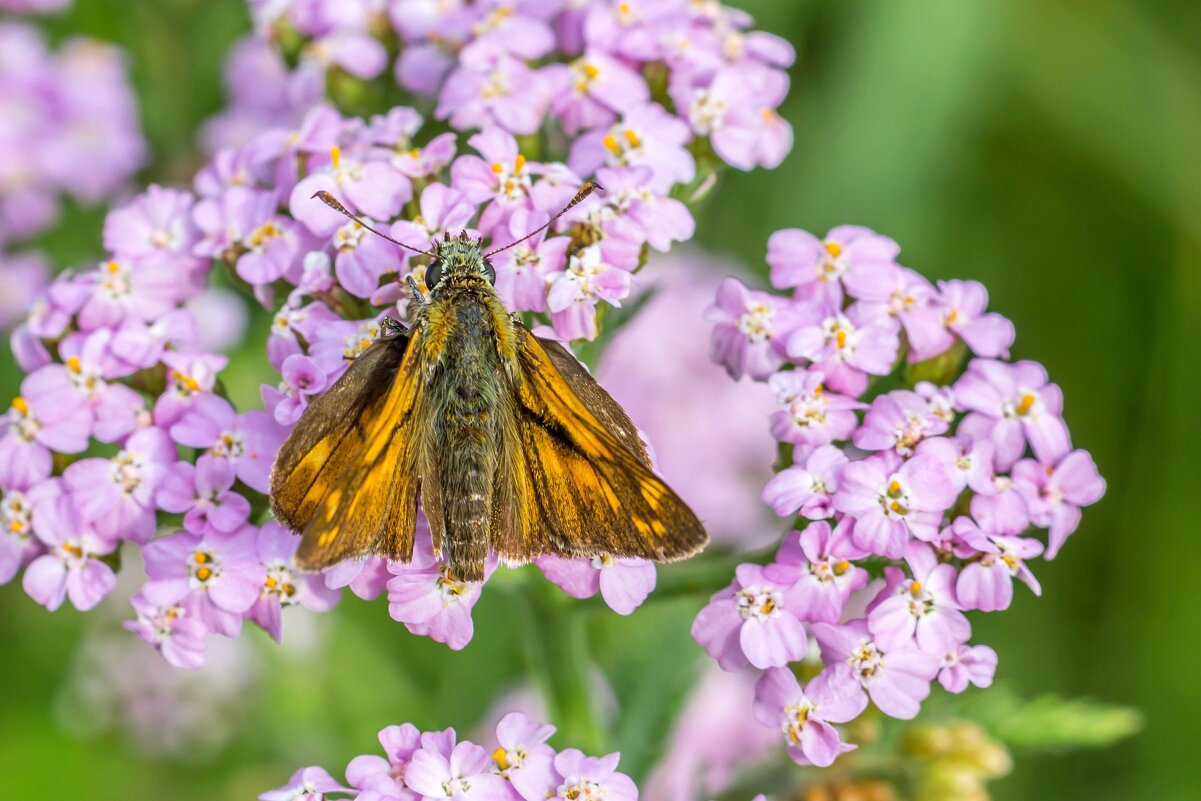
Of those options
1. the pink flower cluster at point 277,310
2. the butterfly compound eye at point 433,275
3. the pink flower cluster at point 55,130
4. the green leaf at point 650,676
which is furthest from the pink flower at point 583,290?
the pink flower cluster at point 55,130

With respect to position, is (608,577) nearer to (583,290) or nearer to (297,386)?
(583,290)

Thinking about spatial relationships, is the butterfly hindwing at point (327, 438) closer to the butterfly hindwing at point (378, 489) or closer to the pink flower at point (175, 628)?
the butterfly hindwing at point (378, 489)

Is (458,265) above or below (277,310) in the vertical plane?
above

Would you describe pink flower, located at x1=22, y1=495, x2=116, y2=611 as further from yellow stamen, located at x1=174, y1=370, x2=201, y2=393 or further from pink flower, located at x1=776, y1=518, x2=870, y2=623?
pink flower, located at x1=776, y1=518, x2=870, y2=623

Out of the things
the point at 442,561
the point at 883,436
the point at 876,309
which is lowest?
the point at 442,561

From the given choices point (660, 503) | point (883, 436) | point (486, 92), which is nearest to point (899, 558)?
point (883, 436)

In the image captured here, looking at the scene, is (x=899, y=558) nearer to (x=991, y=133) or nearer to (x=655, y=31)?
(x=655, y=31)

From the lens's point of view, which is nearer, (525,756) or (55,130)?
(525,756)

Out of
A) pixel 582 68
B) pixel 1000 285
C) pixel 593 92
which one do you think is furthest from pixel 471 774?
pixel 1000 285
